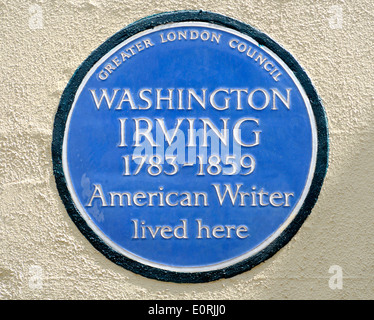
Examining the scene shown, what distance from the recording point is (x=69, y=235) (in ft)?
11.7

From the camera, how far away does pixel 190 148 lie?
354 cm

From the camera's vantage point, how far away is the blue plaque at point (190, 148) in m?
3.52

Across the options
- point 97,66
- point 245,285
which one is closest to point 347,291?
point 245,285

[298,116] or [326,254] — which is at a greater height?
[298,116]

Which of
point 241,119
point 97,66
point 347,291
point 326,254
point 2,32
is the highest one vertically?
point 2,32

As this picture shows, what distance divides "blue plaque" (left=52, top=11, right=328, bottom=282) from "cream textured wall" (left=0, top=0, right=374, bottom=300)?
8 centimetres

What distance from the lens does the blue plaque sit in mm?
3518

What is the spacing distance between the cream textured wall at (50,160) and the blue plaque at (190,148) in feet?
0.25

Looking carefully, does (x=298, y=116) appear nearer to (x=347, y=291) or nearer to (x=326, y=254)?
(x=326, y=254)

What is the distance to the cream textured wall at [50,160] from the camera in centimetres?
352

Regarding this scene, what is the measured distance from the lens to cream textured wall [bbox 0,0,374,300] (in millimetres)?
3518

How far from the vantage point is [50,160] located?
11.8ft

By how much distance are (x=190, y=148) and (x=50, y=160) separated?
0.86 metres

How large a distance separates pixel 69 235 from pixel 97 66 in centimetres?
104
